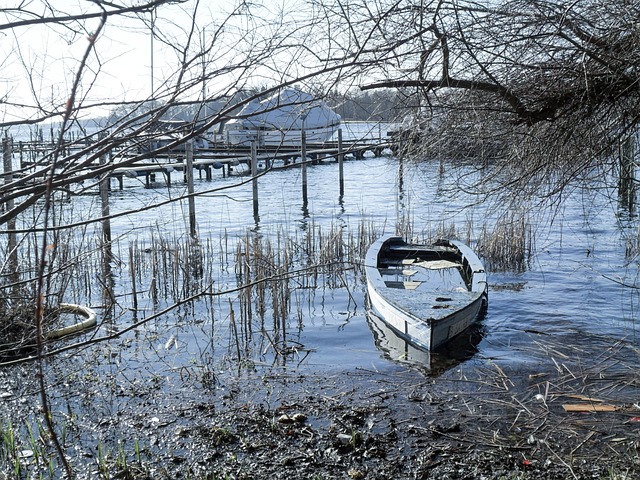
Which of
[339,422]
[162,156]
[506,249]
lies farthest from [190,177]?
[162,156]

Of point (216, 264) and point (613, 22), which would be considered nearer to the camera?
point (613, 22)

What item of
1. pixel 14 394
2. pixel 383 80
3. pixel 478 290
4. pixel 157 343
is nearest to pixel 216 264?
pixel 157 343

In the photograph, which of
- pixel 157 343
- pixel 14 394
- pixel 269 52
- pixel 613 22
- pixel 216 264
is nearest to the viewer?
pixel 269 52

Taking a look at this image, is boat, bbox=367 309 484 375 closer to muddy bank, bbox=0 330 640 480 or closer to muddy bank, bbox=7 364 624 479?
muddy bank, bbox=0 330 640 480

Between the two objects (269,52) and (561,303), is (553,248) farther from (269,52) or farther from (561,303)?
(269,52)

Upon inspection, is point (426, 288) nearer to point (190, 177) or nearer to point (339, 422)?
point (339, 422)

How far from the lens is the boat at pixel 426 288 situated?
847cm

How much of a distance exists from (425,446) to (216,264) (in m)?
9.89

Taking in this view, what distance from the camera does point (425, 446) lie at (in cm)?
582

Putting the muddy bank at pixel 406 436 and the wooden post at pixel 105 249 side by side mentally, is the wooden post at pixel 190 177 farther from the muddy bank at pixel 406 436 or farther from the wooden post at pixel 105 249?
the muddy bank at pixel 406 436

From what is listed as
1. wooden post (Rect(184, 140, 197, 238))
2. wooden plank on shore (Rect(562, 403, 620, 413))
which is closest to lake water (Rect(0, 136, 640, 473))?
wooden plank on shore (Rect(562, 403, 620, 413))

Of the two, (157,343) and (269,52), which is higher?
(269,52)

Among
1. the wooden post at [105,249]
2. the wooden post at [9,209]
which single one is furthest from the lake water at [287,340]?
the wooden post at [9,209]

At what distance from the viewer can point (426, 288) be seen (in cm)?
1030
